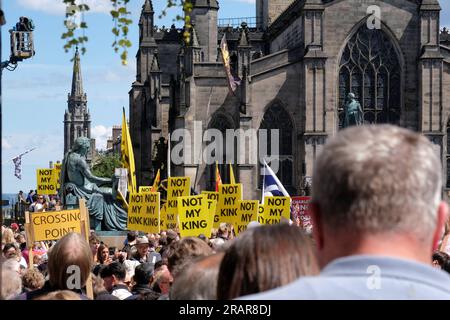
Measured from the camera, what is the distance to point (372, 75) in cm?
4672

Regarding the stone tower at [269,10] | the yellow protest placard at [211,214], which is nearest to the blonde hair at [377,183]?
the yellow protest placard at [211,214]

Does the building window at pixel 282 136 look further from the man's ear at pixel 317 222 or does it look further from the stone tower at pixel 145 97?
the man's ear at pixel 317 222

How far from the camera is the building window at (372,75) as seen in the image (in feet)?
153

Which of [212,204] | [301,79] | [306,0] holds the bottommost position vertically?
[212,204]

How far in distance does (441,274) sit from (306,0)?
4407 centimetres

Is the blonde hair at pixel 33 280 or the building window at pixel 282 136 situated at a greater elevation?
the building window at pixel 282 136

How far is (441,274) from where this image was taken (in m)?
2.81

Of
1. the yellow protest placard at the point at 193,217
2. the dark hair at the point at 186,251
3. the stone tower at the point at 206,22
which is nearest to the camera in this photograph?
the dark hair at the point at 186,251

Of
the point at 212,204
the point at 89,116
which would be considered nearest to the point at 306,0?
the point at 212,204

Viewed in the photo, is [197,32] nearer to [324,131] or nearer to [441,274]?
[324,131]

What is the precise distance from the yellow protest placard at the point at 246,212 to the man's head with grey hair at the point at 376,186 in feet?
52.6

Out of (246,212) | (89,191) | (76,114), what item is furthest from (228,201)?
(76,114)

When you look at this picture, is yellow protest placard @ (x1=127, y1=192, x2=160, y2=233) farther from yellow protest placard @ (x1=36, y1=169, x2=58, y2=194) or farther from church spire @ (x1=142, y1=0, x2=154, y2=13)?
church spire @ (x1=142, y1=0, x2=154, y2=13)

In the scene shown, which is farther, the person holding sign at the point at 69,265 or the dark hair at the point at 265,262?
the person holding sign at the point at 69,265
